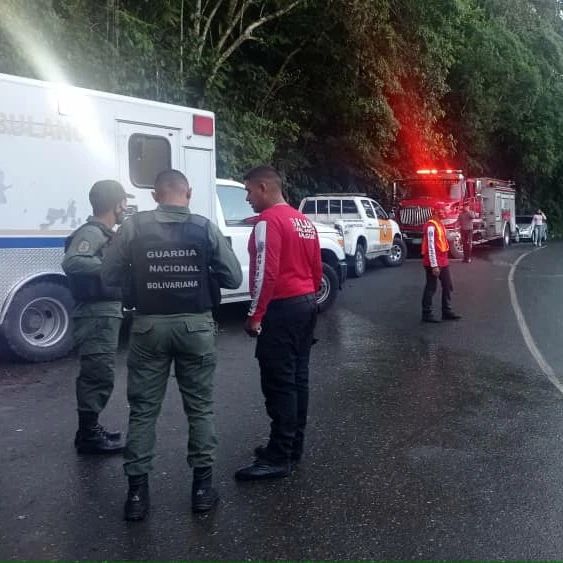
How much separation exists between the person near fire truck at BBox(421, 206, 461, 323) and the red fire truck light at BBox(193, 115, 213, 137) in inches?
131

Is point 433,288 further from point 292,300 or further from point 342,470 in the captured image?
point 292,300

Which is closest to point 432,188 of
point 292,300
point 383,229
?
point 383,229

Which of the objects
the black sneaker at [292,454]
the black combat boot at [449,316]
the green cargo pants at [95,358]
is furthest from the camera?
the black combat boot at [449,316]

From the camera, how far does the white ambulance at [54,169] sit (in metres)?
7.34

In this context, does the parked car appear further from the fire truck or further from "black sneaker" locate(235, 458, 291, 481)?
"black sneaker" locate(235, 458, 291, 481)

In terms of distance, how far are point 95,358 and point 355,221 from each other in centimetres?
1360

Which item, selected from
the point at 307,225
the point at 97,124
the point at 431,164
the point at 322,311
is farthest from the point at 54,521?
the point at 431,164

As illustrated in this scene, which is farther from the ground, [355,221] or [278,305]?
[355,221]

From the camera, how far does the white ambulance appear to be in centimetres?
734

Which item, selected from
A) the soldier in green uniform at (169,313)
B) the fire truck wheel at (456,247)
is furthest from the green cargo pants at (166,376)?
the fire truck wheel at (456,247)

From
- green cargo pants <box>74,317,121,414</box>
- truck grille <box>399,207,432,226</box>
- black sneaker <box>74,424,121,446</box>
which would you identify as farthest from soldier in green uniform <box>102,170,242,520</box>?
truck grille <box>399,207,432,226</box>

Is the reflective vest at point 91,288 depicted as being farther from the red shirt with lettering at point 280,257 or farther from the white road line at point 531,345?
A: the white road line at point 531,345

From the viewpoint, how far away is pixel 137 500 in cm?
390

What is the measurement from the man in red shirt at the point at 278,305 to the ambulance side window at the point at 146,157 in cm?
409
